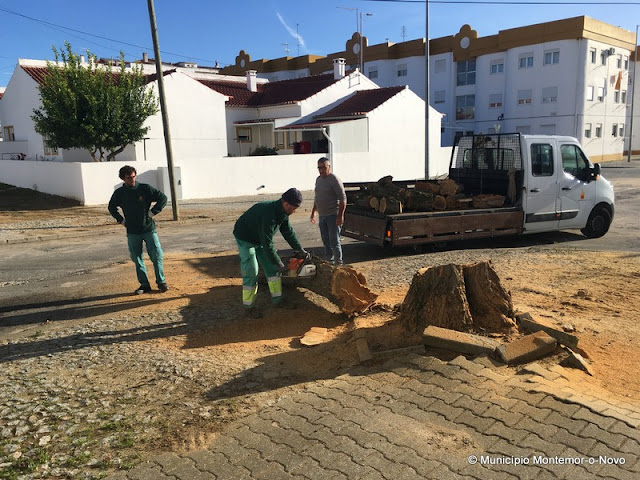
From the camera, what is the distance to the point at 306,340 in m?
5.19

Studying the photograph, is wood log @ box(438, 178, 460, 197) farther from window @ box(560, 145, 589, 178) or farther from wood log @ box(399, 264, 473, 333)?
wood log @ box(399, 264, 473, 333)

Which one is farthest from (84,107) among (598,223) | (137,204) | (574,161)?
(598,223)

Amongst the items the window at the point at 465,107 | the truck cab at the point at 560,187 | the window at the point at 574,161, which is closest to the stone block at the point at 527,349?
the truck cab at the point at 560,187

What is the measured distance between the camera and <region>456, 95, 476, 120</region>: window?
48375 mm

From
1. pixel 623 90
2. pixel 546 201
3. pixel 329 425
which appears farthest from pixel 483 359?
pixel 623 90

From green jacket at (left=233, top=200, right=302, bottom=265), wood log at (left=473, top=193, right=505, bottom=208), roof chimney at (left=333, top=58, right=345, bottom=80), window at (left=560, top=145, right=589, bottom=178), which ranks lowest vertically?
wood log at (left=473, top=193, right=505, bottom=208)

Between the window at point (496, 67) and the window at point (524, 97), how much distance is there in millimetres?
2997

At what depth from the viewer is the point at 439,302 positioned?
4980mm

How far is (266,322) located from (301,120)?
1017 inches

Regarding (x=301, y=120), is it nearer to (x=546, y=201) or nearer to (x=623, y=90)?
(x=546, y=201)

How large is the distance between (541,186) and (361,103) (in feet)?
73.2

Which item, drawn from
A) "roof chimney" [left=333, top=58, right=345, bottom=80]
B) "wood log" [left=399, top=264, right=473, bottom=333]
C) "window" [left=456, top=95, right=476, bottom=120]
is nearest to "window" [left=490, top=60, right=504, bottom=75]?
"window" [left=456, top=95, right=476, bottom=120]

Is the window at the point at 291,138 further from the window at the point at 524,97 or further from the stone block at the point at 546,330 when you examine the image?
the stone block at the point at 546,330

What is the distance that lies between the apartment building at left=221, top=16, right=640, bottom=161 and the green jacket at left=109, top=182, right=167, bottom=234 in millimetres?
42452
